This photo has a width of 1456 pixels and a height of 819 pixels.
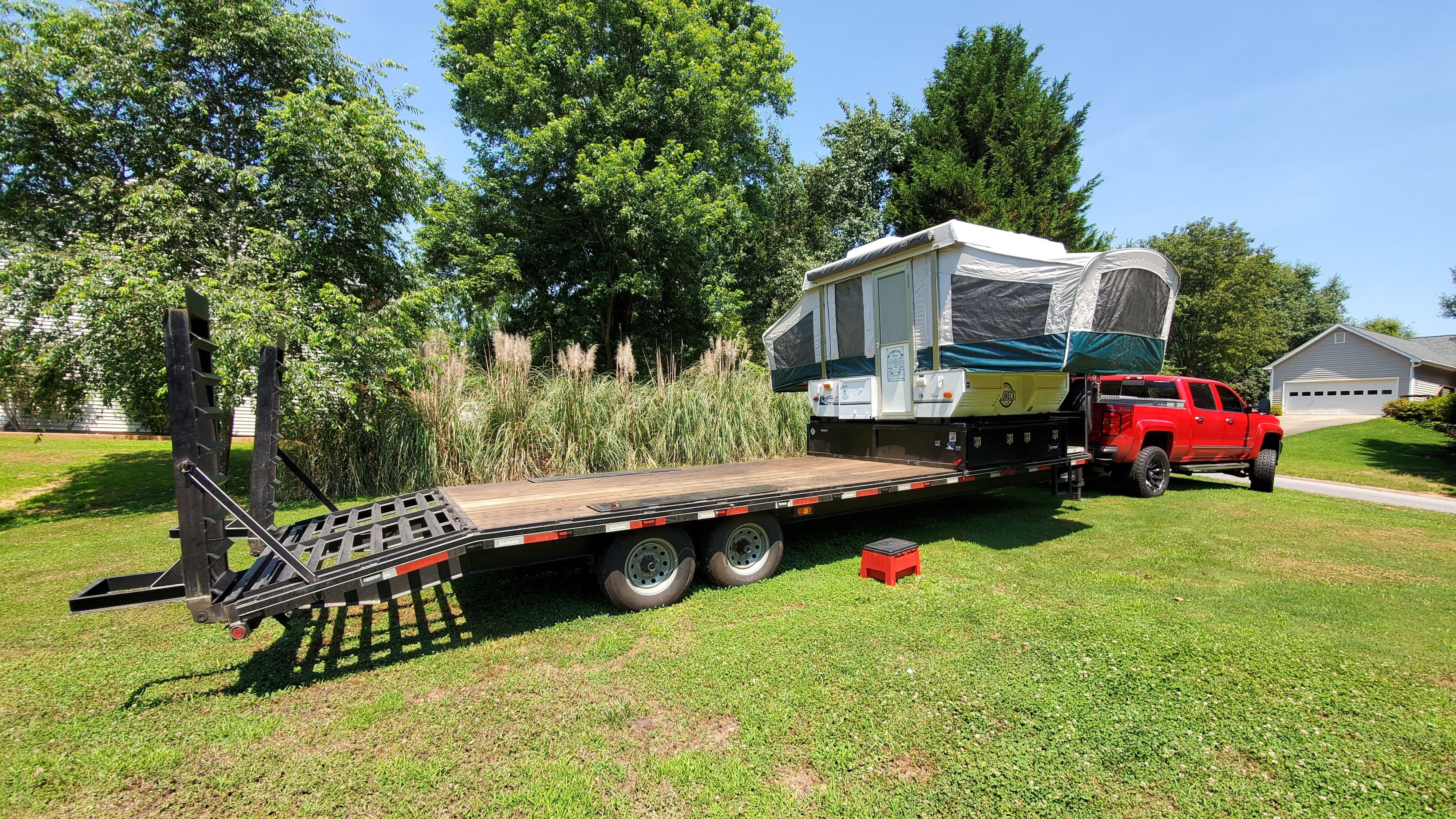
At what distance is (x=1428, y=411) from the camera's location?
15.0 m

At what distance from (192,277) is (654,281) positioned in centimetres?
870

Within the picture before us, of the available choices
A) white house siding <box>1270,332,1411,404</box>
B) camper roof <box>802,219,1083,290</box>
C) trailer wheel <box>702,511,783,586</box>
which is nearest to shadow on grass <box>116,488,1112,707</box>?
trailer wheel <box>702,511,783,586</box>

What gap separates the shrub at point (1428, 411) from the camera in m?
13.5

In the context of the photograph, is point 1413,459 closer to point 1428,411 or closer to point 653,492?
point 1428,411

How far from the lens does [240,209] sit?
9062mm

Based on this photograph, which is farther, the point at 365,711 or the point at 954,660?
the point at 954,660

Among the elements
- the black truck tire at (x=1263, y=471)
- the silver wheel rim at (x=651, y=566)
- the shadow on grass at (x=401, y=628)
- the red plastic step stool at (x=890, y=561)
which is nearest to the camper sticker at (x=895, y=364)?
the red plastic step stool at (x=890, y=561)

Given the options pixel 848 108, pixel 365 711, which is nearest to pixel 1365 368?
pixel 848 108

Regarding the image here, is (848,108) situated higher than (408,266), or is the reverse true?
(848,108)

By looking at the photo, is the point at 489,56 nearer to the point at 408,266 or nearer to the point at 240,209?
the point at 408,266

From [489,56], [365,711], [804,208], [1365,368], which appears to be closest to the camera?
[365,711]

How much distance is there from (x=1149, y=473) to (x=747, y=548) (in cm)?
697

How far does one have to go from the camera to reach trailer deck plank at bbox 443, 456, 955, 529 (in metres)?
4.26

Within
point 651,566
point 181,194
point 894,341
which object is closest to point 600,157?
point 181,194
